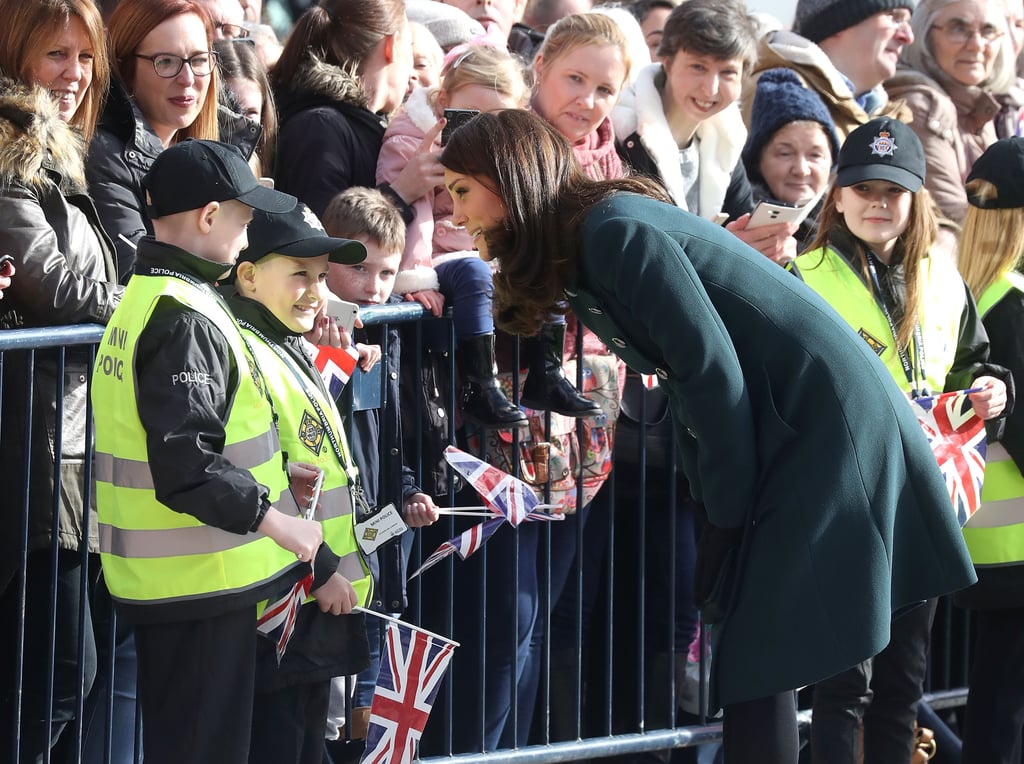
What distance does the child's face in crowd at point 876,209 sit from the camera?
4.71 m

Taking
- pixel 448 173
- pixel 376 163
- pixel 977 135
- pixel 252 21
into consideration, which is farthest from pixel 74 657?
pixel 977 135

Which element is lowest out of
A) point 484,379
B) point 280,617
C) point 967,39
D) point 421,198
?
point 280,617

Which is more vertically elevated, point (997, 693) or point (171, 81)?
point (171, 81)

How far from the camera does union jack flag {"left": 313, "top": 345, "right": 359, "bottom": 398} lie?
3965 millimetres

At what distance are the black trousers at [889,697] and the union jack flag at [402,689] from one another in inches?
51.4

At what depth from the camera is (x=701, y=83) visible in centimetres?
540

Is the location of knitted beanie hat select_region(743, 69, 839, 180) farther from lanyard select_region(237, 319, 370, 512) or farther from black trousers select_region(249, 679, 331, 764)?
black trousers select_region(249, 679, 331, 764)

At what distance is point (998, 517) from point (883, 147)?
3.99 feet

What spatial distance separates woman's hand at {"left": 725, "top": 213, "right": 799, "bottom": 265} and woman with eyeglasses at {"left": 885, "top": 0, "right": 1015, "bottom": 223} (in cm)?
191

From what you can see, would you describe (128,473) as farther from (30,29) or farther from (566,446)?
(566,446)

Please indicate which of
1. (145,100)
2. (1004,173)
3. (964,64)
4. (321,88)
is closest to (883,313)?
(1004,173)

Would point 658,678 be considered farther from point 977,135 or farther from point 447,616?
point 977,135

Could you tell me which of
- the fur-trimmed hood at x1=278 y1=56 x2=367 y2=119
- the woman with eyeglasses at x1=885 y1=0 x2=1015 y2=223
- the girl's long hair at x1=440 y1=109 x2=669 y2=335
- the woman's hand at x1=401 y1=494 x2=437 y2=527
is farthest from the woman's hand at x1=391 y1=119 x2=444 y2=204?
the woman with eyeglasses at x1=885 y1=0 x2=1015 y2=223

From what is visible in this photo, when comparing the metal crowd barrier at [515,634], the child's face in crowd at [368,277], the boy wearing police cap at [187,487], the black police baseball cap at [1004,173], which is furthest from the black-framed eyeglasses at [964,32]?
the boy wearing police cap at [187,487]
